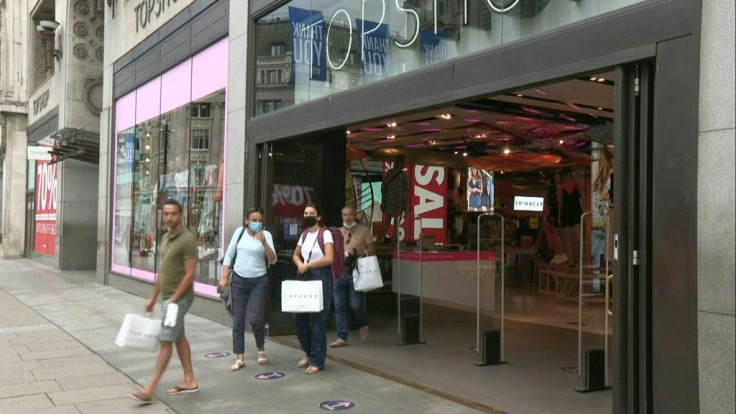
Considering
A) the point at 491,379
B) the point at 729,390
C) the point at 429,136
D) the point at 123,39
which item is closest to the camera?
the point at 729,390

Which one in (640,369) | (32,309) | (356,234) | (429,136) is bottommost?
(32,309)

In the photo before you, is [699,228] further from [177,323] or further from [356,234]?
[356,234]

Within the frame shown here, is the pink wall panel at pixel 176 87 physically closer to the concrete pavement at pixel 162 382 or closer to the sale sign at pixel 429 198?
the concrete pavement at pixel 162 382

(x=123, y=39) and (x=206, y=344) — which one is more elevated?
(x=123, y=39)

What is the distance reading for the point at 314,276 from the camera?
7062 millimetres

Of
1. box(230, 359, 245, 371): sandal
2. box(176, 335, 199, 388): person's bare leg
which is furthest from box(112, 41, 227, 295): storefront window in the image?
box(176, 335, 199, 388): person's bare leg

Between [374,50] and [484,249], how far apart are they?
11.1 ft

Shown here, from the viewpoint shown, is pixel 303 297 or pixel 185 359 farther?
pixel 303 297

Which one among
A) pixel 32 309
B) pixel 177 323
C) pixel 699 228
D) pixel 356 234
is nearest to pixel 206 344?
pixel 356 234

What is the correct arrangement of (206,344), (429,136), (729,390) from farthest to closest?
(429,136) < (206,344) < (729,390)

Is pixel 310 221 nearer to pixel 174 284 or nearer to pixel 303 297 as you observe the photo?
pixel 303 297

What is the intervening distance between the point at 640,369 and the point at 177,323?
3833 mm

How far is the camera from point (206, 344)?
8.77 m

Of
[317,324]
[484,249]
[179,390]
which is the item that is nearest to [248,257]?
[317,324]
